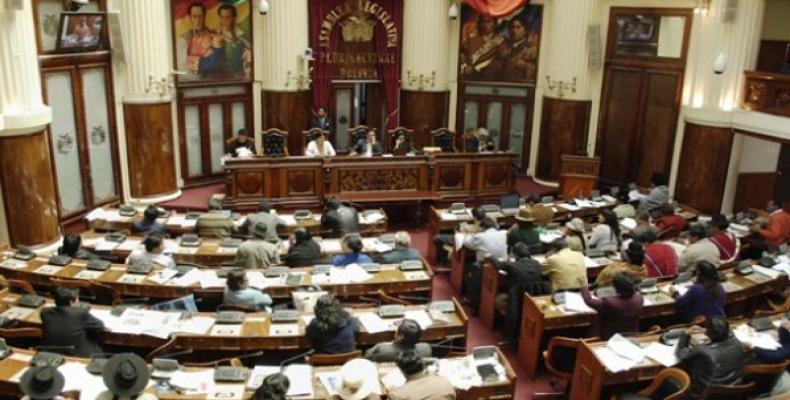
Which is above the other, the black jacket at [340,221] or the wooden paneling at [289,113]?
the wooden paneling at [289,113]

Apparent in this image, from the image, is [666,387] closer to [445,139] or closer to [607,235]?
[607,235]

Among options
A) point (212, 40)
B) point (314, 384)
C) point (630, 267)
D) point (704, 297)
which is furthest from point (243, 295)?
point (212, 40)

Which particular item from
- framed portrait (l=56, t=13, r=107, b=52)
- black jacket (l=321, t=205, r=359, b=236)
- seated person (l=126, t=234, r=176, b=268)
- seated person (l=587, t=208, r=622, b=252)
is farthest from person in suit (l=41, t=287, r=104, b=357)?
seated person (l=587, t=208, r=622, b=252)

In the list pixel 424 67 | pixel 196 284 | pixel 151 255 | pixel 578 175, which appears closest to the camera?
pixel 196 284

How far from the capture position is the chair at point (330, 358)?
20.0 feet

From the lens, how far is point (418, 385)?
5426 millimetres

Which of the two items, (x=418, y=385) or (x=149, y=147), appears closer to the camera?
(x=418, y=385)

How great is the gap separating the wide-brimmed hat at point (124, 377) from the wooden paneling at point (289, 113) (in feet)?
34.2

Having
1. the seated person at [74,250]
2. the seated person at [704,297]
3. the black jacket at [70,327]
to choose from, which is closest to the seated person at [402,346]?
the black jacket at [70,327]

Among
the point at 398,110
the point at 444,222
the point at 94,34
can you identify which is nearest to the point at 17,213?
the point at 94,34

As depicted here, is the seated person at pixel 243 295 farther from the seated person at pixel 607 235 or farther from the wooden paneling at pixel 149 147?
the wooden paneling at pixel 149 147

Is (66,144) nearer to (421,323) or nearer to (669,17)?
(421,323)

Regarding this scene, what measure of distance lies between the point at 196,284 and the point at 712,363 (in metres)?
5.44

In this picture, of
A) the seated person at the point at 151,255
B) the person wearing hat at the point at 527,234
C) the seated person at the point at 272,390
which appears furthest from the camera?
the person wearing hat at the point at 527,234
